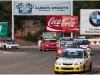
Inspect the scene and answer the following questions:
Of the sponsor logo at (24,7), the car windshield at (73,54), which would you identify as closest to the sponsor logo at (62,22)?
the sponsor logo at (24,7)

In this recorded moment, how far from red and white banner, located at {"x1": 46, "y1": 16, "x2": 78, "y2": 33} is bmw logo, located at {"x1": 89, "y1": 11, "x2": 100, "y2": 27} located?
2464mm

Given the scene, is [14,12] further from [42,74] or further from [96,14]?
[42,74]

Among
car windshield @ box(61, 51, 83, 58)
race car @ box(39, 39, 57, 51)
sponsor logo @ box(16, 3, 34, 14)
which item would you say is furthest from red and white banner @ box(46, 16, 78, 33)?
car windshield @ box(61, 51, 83, 58)

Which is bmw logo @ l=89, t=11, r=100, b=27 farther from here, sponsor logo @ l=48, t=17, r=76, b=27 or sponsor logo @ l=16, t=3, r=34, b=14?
sponsor logo @ l=16, t=3, r=34, b=14

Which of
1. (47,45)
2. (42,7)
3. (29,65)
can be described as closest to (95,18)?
(42,7)

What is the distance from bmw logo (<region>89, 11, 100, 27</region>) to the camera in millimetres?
56156

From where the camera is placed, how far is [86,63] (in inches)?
716

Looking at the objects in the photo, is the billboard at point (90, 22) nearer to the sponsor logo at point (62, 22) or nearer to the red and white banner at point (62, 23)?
the red and white banner at point (62, 23)

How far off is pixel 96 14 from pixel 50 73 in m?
39.5

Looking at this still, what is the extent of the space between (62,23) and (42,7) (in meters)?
4.31

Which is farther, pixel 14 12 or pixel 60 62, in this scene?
pixel 14 12

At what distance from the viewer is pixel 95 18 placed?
5666 centimetres

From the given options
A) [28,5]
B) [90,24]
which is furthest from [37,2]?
[90,24]

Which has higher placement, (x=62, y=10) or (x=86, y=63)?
(x=62, y=10)
